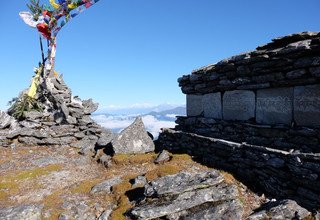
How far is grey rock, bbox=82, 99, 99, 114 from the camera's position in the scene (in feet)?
68.7

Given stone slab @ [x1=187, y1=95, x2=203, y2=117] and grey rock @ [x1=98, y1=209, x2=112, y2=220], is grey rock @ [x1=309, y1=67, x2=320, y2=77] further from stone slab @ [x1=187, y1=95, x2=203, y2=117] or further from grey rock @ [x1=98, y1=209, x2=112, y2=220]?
grey rock @ [x1=98, y1=209, x2=112, y2=220]

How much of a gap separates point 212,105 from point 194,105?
1391 mm

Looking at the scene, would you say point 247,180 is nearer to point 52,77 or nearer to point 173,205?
point 173,205

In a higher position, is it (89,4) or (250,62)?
(89,4)

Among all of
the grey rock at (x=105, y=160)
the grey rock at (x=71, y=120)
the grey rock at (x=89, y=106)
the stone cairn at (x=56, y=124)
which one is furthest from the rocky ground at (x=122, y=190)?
the grey rock at (x=89, y=106)

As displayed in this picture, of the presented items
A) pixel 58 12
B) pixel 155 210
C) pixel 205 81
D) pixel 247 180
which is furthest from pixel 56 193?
pixel 58 12

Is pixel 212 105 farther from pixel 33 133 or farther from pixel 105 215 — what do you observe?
pixel 33 133

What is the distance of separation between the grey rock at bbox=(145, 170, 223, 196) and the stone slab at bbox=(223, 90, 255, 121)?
3.63m

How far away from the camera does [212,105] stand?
45.0ft

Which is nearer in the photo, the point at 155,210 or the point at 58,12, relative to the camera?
the point at 155,210

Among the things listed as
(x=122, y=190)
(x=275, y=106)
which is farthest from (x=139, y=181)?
(x=275, y=106)

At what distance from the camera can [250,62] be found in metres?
10.8

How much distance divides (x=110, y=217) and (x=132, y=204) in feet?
2.39

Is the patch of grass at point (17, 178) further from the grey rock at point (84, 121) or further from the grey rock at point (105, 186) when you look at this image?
the grey rock at point (84, 121)
